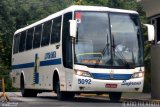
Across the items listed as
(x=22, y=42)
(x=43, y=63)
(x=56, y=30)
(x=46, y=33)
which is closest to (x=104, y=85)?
(x=56, y=30)

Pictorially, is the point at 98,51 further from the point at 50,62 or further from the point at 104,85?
the point at 50,62

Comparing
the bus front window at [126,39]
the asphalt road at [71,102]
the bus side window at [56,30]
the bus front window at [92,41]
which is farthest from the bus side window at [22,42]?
the bus front window at [126,39]

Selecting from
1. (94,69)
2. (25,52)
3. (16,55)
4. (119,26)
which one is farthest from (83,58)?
(16,55)

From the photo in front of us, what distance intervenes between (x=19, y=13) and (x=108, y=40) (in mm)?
32127

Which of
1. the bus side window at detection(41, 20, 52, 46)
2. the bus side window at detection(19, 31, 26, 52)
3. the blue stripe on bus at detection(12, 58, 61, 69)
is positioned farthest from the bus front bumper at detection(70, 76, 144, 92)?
the bus side window at detection(19, 31, 26, 52)

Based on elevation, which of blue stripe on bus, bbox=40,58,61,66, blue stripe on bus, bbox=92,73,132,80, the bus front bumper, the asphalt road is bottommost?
the asphalt road

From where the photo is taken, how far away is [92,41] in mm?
17625

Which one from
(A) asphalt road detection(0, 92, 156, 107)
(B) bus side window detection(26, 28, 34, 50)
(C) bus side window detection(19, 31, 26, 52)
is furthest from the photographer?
(C) bus side window detection(19, 31, 26, 52)

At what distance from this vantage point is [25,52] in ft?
82.4

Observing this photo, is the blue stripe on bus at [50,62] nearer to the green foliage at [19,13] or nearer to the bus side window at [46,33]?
the bus side window at [46,33]

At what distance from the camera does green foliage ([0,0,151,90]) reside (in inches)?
1730

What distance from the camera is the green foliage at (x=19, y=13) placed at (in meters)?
43.9

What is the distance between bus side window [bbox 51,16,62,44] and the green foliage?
73.1 feet

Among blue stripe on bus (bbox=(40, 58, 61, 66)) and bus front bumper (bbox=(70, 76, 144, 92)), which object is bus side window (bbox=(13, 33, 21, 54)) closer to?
blue stripe on bus (bbox=(40, 58, 61, 66))
